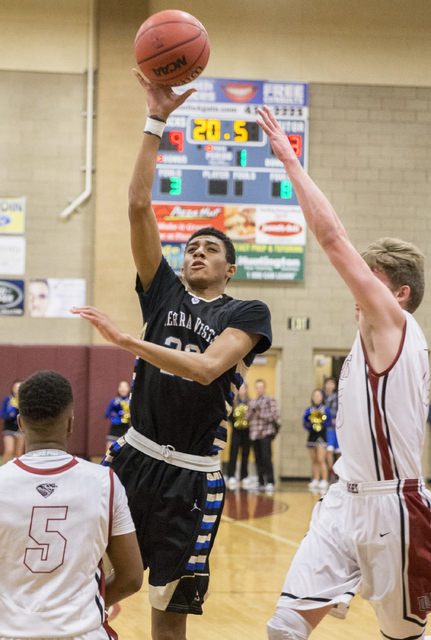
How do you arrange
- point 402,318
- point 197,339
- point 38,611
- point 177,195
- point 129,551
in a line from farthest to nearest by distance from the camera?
point 177,195
point 197,339
point 402,318
point 129,551
point 38,611

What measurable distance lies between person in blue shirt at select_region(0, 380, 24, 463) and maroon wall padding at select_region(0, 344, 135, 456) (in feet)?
2.36

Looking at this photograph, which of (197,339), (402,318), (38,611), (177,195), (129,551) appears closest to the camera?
(38,611)

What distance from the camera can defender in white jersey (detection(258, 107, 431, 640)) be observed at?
2.48m

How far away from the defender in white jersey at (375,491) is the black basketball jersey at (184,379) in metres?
0.61

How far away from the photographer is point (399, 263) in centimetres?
267

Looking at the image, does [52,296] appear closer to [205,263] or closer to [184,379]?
[205,263]

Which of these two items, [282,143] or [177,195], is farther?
[177,195]

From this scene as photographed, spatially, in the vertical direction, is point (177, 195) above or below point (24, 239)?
above

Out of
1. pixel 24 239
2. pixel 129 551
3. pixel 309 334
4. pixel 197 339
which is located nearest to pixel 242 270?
pixel 309 334

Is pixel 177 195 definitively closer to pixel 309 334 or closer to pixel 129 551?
pixel 309 334

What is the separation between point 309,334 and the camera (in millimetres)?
13852

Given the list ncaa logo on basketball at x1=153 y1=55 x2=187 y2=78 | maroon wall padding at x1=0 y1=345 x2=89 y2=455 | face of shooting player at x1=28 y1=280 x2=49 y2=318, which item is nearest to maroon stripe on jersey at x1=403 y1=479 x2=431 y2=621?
ncaa logo on basketball at x1=153 y1=55 x2=187 y2=78

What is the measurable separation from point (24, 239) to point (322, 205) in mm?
11867

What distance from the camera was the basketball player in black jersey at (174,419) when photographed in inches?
114
